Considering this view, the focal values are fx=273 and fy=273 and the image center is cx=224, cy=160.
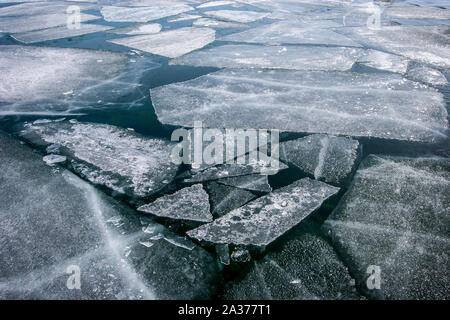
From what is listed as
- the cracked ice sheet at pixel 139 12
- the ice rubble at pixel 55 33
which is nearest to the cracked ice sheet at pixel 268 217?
the ice rubble at pixel 55 33

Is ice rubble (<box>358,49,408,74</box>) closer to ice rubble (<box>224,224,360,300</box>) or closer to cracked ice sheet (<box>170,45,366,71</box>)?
cracked ice sheet (<box>170,45,366,71</box>)

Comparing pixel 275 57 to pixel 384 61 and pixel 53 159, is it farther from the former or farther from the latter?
pixel 53 159

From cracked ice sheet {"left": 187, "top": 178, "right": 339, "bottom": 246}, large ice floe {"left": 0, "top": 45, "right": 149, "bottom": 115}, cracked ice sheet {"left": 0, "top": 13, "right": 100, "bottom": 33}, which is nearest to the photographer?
cracked ice sheet {"left": 187, "top": 178, "right": 339, "bottom": 246}

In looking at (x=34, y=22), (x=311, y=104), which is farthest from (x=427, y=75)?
(x=34, y=22)

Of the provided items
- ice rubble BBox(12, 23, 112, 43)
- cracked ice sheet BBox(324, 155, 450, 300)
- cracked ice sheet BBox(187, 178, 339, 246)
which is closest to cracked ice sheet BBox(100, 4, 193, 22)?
ice rubble BBox(12, 23, 112, 43)

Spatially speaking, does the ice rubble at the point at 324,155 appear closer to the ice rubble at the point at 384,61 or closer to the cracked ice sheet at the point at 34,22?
the ice rubble at the point at 384,61
